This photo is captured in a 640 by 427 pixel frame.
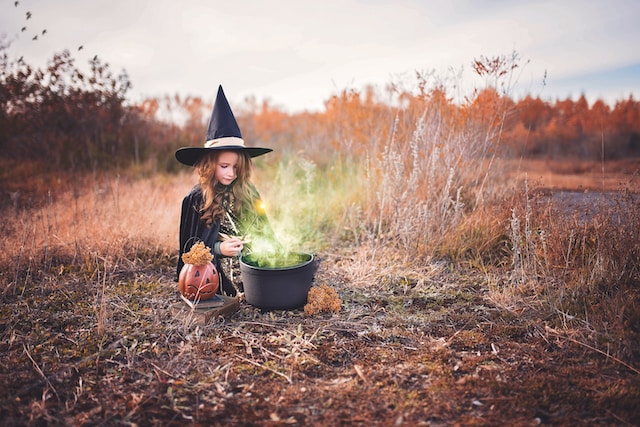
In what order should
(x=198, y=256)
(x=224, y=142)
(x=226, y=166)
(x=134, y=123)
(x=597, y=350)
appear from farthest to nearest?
(x=134, y=123), (x=226, y=166), (x=224, y=142), (x=198, y=256), (x=597, y=350)

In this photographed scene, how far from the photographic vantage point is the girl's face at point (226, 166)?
3096 mm

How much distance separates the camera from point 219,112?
3.04 m

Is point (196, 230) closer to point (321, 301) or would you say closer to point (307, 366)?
point (321, 301)

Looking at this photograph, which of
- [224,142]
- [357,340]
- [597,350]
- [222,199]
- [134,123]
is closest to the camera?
[597,350]

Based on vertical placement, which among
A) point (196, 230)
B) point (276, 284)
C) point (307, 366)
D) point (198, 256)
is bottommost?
point (307, 366)

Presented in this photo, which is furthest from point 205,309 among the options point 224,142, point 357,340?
point 224,142

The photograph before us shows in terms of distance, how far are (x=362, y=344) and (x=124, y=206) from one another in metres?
3.85

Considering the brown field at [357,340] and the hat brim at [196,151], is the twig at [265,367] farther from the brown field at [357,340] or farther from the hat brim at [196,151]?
the hat brim at [196,151]

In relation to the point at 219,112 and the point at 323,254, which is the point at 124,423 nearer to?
the point at 219,112

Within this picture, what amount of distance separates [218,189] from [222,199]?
8 cm

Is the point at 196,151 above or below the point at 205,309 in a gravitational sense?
above

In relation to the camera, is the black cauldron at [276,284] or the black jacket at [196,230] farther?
the black jacket at [196,230]

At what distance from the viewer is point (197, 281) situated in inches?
111

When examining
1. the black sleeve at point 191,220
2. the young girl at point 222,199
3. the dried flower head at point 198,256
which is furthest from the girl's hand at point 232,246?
the black sleeve at point 191,220
